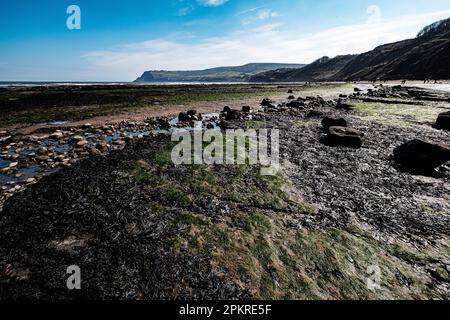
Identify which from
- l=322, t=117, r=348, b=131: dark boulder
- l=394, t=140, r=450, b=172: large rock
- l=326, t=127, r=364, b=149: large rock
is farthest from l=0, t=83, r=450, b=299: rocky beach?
l=322, t=117, r=348, b=131: dark boulder

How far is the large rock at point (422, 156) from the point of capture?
979cm

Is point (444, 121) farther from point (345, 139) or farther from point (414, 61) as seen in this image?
point (414, 61)

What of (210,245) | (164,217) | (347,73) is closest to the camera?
(210,245)

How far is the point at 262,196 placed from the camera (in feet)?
25.2

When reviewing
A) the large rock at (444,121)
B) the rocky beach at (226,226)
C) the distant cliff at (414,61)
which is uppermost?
the distant cliff at (414,61)

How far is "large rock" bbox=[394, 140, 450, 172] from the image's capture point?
9.79 metres

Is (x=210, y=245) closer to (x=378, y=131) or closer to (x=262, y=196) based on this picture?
(x=262, y=196)

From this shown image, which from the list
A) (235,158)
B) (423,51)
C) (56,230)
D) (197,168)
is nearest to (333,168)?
(235,158)

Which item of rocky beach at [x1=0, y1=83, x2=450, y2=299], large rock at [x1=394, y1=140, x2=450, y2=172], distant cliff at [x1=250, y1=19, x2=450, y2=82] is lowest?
rocky beach at [x1=0, y1=83, x2=450, y2=299]

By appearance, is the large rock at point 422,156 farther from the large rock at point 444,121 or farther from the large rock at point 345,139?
the large rock at point 444,121

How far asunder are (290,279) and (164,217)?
10.5ft

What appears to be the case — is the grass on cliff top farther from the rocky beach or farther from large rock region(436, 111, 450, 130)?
the rocky beach

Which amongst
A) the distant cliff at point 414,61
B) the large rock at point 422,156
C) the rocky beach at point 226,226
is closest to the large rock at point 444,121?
the rocky beach at point 226,226
